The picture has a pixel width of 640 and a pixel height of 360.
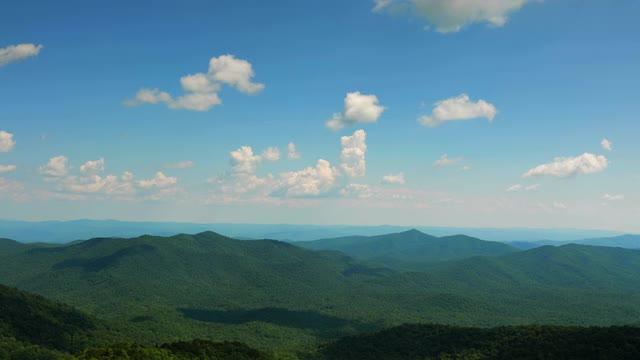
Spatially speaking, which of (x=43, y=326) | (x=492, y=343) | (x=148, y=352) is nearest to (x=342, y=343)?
(x=492, y=343)

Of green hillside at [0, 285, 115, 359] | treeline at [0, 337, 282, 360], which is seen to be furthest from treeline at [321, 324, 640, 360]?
→ green hillside at [0, 285, 115, 359]

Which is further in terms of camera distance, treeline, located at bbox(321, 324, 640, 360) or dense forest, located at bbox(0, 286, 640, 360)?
treeline, located at bbox(321, 324, 640, 360)

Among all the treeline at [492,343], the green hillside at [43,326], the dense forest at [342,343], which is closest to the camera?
the dense forest at [342,343]

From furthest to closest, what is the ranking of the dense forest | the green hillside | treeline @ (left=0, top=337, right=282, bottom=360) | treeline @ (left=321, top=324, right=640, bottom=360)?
the green hillside, treeline @ (left=321, top=324, right=640, bottom=360), the dense forest, treeline @ (left=0, top=337, right=282, bottom=360)

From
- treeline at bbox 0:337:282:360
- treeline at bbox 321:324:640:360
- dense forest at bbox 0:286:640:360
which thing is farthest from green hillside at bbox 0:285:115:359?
treeline at bbox 321:324:640:360

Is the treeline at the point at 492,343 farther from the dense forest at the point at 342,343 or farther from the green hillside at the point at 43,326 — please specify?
the green hillside at the point at 43,326

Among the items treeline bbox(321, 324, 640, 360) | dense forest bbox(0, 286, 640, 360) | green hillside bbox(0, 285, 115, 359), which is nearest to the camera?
dense forest bbox(0, 286, 640, 360)

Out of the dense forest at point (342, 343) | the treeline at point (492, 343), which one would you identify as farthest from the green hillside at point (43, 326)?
the treeline at point (492, 343)

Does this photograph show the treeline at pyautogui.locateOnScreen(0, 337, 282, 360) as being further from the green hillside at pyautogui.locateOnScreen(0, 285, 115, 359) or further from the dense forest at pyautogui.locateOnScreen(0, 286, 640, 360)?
the green hillside at pyautogui.locateOnScreen(0, 285, 115, 359)

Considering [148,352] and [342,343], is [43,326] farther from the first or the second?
[342,343]
